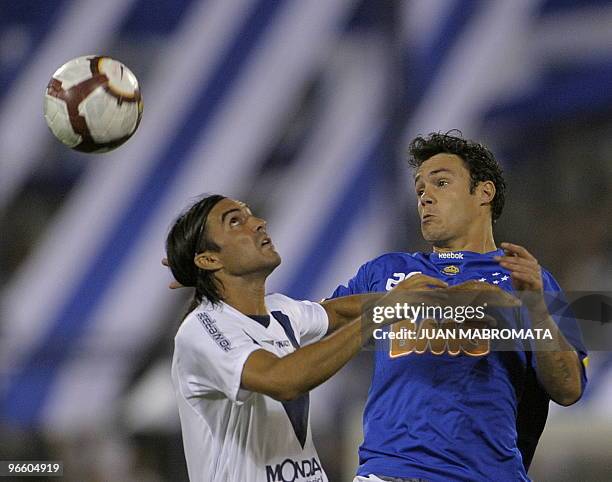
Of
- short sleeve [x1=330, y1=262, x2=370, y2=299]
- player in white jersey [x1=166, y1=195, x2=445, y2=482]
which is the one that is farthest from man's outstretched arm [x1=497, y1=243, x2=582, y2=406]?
short sleeve [x1=330, y1=262, x2=370, y2=299]

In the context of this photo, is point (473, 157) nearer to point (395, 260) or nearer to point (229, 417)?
point (395, 260)

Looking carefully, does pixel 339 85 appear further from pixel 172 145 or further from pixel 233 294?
pixel 233 294

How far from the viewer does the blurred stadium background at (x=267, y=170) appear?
4.97m

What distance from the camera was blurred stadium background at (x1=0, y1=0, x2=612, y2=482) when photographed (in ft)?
16.3

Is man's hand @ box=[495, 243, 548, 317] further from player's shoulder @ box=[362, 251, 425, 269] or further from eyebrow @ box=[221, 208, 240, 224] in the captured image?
eyebrow @ box=[221, 208, 240, 224]

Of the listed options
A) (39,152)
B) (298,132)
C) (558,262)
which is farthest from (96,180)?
(558,262)

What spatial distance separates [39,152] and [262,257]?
3497 millimetres

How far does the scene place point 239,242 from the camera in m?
2.90

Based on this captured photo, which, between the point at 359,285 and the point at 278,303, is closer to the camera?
the point at 278,303

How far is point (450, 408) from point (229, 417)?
0.70 meters

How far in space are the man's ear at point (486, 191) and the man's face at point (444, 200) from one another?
38mm

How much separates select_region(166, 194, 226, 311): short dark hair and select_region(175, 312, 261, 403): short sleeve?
161 millimetres

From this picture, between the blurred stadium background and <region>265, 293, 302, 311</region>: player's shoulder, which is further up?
the blurred stadium background

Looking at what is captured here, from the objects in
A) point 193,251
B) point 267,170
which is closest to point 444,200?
point 193,251
